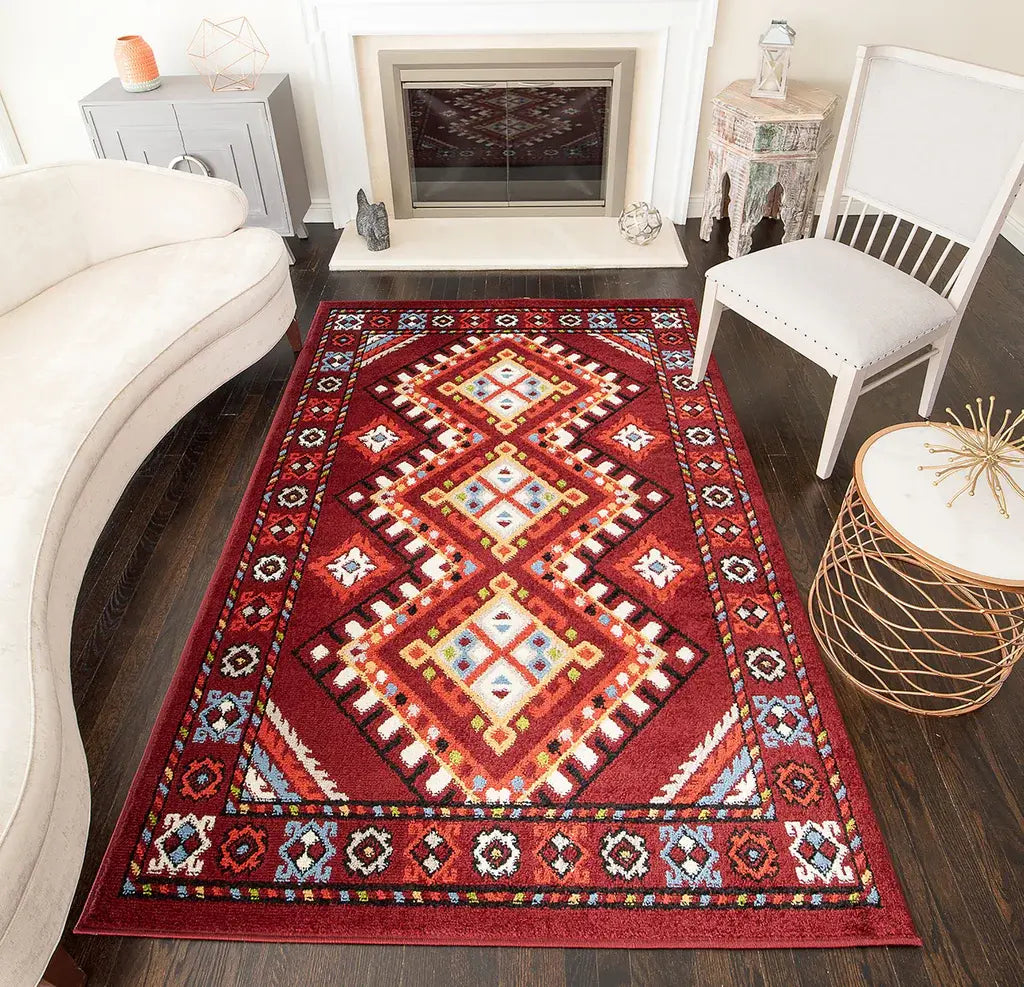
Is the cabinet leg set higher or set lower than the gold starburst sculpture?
lower

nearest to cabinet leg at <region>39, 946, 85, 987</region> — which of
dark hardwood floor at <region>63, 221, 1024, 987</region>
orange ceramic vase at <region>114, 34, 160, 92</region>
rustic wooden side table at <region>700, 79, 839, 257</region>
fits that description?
dark hardwood floor at <region>63, 221, 1024, 987</region>

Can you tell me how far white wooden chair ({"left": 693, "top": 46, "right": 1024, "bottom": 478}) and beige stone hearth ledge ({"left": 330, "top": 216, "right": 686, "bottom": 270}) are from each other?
1.02 metres

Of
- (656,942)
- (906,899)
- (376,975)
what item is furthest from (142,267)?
(906,899)

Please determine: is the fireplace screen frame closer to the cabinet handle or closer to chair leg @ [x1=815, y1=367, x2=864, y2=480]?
the cabinet handle

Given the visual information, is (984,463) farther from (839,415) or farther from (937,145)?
(937,145)

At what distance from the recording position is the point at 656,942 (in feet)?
4.57

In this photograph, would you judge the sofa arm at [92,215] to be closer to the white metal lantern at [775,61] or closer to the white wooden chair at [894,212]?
the white wooden chair at [894,212]

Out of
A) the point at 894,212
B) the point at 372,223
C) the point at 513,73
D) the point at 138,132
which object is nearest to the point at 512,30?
the point at 513,73

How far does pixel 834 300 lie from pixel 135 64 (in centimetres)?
267

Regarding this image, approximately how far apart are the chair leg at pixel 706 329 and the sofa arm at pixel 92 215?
1536 millimetres

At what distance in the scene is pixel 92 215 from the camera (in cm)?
240

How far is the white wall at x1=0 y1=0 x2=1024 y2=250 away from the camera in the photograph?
305 centimetres

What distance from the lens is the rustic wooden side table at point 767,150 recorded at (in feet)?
9.47

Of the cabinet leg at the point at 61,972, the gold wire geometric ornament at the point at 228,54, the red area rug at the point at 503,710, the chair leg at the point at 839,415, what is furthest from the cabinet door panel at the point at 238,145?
the cabinet leg at the point at 61,972
